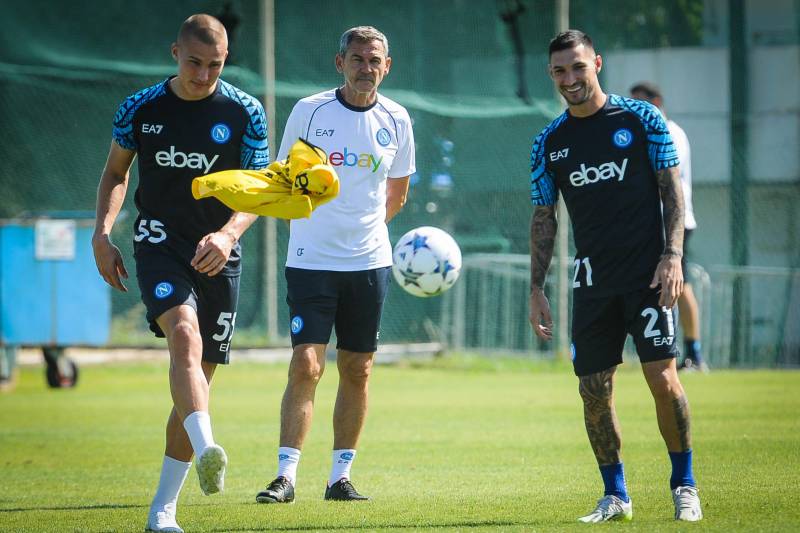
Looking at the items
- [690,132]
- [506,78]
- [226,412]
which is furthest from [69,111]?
[690,132]

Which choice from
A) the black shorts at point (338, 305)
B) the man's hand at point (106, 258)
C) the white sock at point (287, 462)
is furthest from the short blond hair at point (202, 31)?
the white sock at point (287, 462)

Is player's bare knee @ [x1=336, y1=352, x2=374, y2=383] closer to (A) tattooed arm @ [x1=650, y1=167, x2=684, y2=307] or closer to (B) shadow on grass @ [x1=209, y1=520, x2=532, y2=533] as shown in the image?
(B) shadow on grass @ [x1=209, y1=520, x2=532, y2=533]

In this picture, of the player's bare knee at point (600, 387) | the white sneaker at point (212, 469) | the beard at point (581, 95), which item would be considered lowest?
the white sneaker at point (212, 469)

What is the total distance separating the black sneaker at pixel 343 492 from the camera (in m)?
6.98

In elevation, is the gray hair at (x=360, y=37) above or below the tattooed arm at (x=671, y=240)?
above

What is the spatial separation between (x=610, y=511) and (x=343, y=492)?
168 cm

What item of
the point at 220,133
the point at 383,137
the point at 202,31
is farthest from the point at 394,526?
the point at 202,31

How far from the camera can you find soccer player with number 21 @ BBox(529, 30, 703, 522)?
20.2 feet

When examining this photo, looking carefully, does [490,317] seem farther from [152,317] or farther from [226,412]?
[152,317]

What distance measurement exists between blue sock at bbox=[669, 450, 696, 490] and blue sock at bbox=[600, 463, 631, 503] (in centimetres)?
25

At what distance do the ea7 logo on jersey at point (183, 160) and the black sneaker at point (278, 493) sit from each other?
69.3 inches

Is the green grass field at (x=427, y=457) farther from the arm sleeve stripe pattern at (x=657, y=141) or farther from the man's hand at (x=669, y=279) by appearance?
the arm sleeve stripe pattern at (x=657, y=141)

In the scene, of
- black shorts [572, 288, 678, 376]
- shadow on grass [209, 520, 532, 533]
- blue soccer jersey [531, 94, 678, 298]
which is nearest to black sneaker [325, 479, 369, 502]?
shadow on grass [209, 520, 532, 533]

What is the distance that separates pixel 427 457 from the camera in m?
8.90
